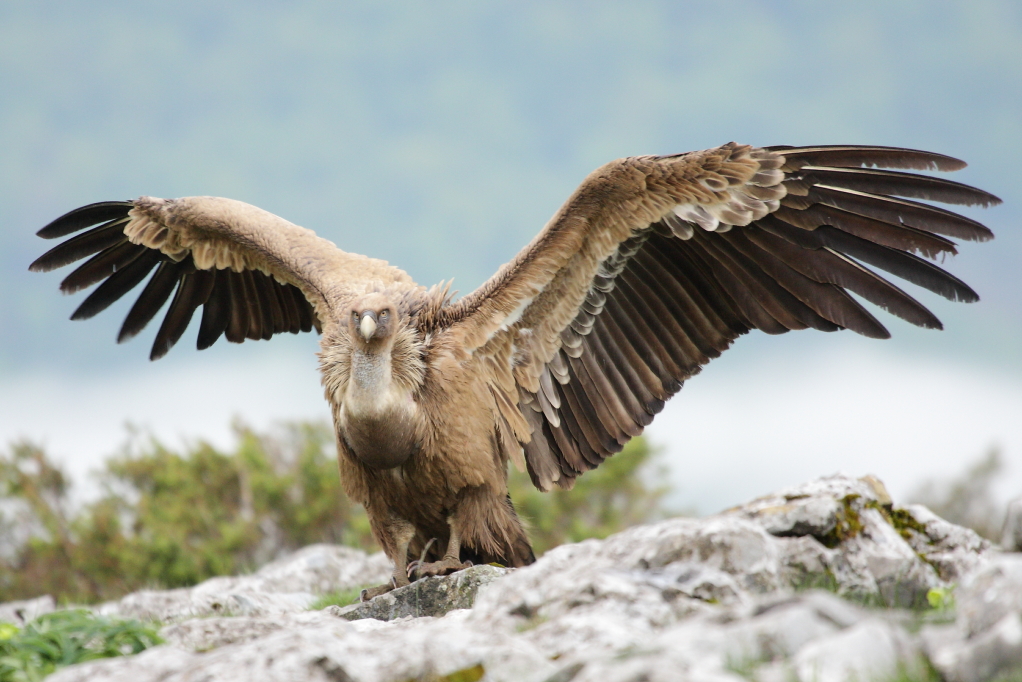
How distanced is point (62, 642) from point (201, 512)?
86.5ft

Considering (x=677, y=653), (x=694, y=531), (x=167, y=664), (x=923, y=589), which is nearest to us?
(x=677, y=653)

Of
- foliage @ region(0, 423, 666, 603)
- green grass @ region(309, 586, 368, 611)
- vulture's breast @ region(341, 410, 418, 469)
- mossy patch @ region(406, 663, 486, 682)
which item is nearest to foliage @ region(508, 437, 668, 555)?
foliage @ region(0, 423, 666, 603)

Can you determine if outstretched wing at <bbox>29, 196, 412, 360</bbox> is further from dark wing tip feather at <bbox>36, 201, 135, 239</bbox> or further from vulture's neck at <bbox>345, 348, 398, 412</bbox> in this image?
vulture's neck at <bbox>345, 348, 398, 412</bbox>

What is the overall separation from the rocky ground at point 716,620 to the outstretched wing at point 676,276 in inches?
66.5

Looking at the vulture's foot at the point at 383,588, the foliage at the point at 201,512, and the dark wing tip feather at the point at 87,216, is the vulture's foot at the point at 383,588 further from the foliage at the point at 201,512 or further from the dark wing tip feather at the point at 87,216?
the foliage at the point at 201,512

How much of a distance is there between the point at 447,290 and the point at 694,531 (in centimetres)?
346

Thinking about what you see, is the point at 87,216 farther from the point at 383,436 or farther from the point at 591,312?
the point at 591,312

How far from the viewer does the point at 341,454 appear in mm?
6738

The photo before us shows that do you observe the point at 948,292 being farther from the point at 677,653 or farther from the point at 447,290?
the point at 677,653

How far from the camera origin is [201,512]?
29.2 meters

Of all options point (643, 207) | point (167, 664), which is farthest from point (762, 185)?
point (167, 664)

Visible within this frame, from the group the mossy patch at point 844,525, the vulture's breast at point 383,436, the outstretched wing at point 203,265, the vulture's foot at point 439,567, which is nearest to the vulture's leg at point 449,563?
the vulture's foot at point 439,567

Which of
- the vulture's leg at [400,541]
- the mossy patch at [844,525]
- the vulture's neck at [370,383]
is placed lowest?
the mossy patch at [844,525]

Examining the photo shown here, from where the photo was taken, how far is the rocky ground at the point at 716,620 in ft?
9.76
